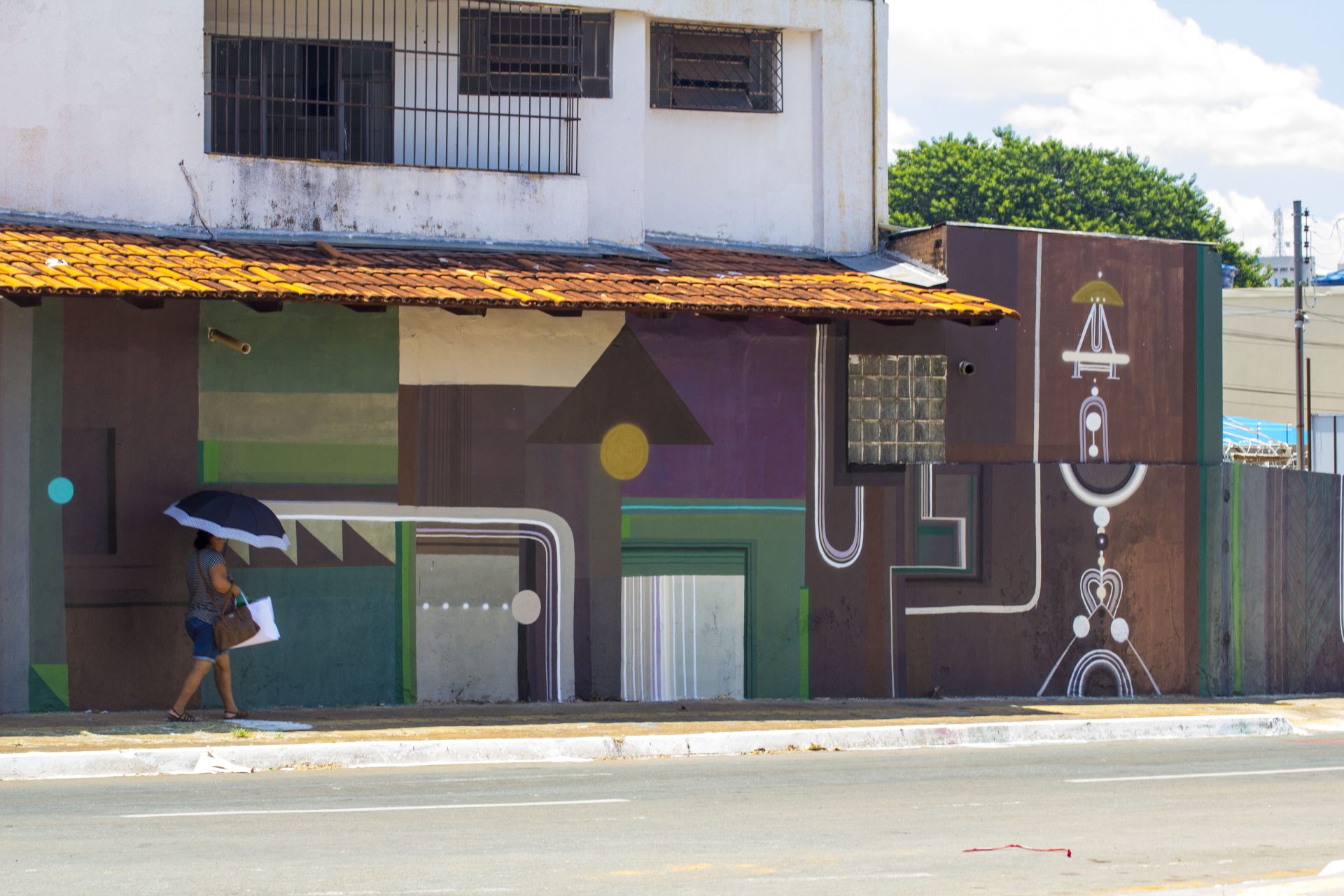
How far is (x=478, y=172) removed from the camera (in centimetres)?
1419

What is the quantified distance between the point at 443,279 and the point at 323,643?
3.16 meters

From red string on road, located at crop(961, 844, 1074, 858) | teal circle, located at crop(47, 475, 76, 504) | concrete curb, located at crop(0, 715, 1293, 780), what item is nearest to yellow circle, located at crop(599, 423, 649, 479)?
concrete curb, located at crop(0, 715, 1293, 780)

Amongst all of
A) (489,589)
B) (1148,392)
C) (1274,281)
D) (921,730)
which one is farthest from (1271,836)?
(1274,281)

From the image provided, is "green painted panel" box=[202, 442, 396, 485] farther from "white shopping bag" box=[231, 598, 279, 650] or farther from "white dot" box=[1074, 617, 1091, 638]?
"white dot" box=[1074, 617, 1091, 638]

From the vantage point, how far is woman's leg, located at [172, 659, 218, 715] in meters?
11.6

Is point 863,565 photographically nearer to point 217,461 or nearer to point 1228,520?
point 1228,520

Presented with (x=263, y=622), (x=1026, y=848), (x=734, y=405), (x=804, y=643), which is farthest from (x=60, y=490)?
(x=1026, y=848)

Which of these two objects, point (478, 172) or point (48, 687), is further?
point (478, 172)

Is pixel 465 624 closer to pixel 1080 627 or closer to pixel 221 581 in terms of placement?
pixel 221 581

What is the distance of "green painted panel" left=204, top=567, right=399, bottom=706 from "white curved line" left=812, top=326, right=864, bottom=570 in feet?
12.8

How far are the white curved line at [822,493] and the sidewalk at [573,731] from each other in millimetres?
1337

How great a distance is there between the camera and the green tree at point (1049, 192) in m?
55.4

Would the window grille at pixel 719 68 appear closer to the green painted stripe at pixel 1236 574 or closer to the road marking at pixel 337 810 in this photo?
the green painted stripe at pixel 1236 574

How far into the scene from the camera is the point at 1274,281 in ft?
353
